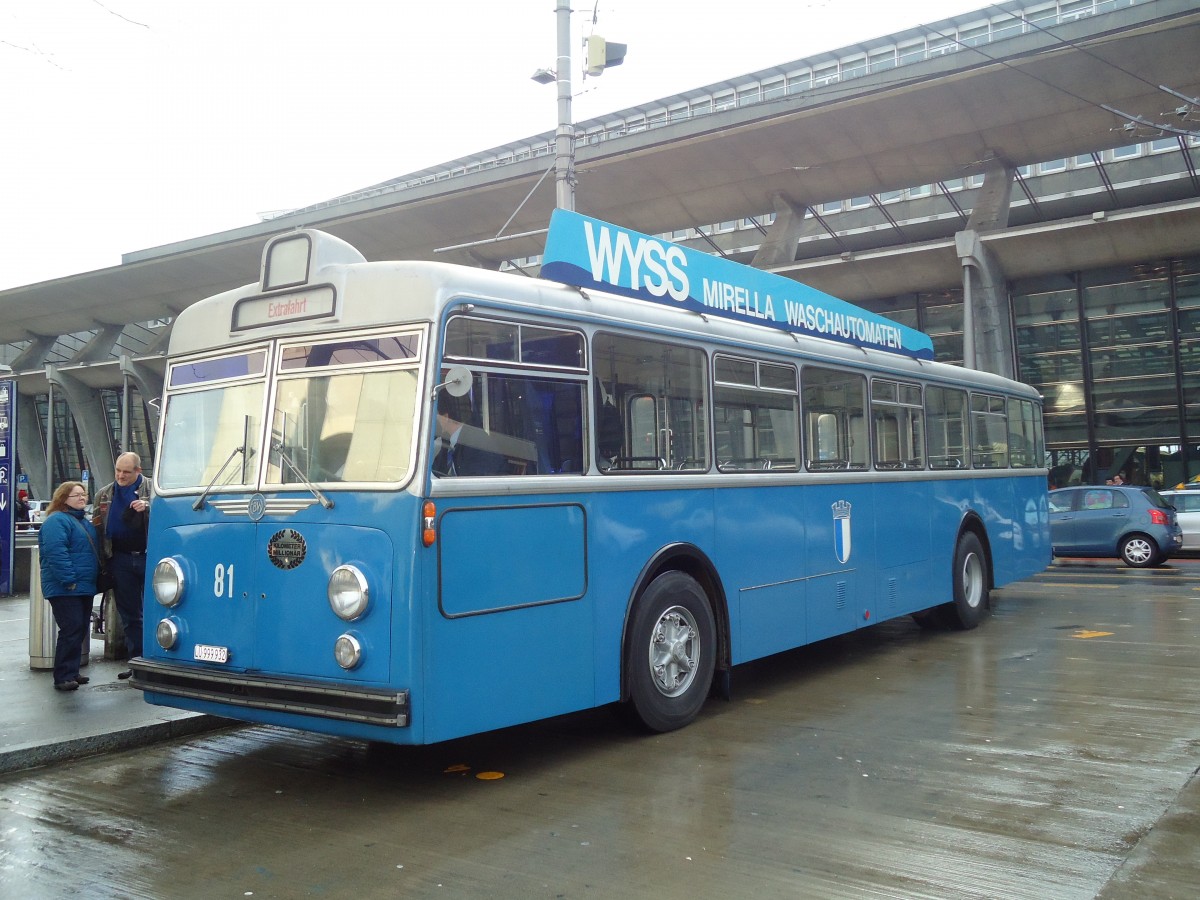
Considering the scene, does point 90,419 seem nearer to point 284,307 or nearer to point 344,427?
point 284,307

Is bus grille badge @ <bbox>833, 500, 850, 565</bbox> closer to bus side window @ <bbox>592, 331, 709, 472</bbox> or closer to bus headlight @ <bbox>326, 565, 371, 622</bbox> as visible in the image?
bus side window @ <bbox>592, 331, 709, 472</bbox>

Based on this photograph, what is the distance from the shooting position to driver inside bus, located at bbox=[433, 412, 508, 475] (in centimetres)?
559

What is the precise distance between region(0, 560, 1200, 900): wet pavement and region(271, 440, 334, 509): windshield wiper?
1620 millimetres

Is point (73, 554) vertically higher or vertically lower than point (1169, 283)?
lower

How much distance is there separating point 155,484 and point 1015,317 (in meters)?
28.7

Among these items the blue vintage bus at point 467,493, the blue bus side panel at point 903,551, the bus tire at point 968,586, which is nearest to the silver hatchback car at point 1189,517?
the bus tire at point 968,586

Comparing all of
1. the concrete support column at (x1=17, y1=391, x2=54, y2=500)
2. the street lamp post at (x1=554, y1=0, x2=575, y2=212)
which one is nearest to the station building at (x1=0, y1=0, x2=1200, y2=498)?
the street lamp post at (x1=554, y1=0, x2=575, y2=212)

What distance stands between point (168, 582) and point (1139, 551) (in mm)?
18872

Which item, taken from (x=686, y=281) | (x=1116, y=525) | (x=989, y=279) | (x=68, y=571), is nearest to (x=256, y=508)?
(x=68, y=571)

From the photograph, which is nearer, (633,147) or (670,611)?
(670,611)

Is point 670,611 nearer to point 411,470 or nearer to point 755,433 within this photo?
point 755,433

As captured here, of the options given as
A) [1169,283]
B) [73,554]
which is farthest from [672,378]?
[1169,283]

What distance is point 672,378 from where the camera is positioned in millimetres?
7281

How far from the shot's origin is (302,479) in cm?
584
